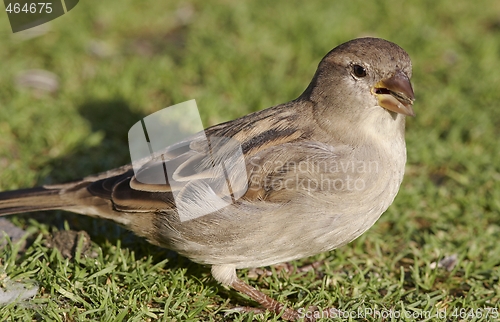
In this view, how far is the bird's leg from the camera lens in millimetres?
4340

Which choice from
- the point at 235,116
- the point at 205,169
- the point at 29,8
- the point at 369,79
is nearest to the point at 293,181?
the point at 205,169

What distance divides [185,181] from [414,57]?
4.81 metres

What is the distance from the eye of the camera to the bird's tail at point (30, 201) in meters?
4.71

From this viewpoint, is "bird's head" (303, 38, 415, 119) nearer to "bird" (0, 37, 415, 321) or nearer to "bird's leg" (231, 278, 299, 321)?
"bird" (0, 37, 415, 321)

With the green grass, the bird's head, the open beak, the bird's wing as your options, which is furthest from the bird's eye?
the green grass

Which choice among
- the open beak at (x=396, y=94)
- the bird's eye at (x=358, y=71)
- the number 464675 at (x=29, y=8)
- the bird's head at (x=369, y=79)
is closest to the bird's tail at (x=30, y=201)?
the bird's head at (x=369, y=79)

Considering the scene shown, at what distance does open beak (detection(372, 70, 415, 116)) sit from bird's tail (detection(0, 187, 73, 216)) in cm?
246

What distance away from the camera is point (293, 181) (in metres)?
4.22

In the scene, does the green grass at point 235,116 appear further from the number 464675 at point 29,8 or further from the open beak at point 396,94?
the open beak at point 396,94

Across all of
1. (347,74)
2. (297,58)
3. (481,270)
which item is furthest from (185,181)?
(297,58)

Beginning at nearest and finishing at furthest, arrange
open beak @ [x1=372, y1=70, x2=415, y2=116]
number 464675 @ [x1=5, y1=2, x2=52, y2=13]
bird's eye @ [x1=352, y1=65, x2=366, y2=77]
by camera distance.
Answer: open beak @ [x1=372, y1=70, x2=415, y2=116] < bird's eye @ [x1=352, y1=65, x2=366, y2=77] < number 464675 @ [x1=5, y1=2, x2=52, y2=13]

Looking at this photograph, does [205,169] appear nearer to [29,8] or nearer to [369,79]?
[369,79]

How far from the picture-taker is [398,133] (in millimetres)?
4512

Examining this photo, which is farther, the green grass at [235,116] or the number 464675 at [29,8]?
the number 464675 at [29,8]
